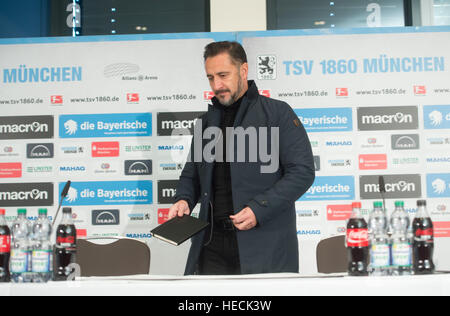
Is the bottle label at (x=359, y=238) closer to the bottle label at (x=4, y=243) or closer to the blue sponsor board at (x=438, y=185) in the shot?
the bottle label at (x=4, y=243)

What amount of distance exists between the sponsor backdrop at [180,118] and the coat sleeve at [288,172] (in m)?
1.27

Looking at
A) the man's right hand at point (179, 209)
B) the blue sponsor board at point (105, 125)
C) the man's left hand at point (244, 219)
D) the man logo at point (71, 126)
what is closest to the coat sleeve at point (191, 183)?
the man's right hand at point (179, 209)

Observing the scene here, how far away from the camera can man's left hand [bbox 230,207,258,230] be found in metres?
2.13

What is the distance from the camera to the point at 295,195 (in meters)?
2.32

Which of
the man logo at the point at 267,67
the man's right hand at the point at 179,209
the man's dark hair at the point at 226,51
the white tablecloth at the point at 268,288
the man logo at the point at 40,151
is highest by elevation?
the man logo at the point at 267,67

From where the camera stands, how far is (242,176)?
242 cm

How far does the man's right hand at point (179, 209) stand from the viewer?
2238 millimetres

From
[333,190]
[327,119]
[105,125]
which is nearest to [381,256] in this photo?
[333,190]

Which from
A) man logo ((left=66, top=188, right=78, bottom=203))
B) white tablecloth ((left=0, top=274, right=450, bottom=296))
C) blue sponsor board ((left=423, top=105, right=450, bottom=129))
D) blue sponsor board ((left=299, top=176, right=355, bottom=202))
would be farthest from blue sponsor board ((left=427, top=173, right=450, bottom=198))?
man logo ((left=66, top=188, right=78, bottom=203))

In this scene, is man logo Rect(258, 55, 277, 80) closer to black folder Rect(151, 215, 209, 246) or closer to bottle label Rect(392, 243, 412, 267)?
black folder Rect(151, 215, 209, 246)

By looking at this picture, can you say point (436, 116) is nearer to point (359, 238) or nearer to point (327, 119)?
point (327, 119)
